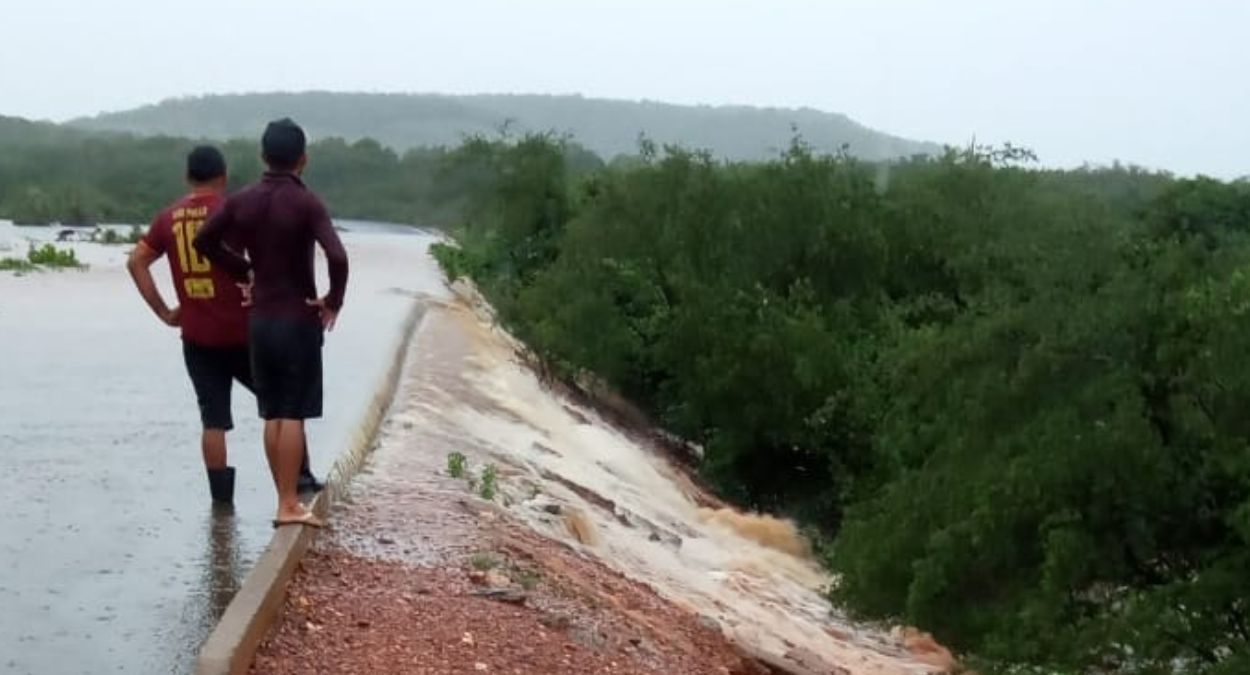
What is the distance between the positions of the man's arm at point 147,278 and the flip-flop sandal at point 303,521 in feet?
3.89

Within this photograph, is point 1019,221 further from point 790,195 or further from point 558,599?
point 558,599

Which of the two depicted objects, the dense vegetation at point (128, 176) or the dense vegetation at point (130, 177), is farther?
the dense vegetation at point (128, 176)

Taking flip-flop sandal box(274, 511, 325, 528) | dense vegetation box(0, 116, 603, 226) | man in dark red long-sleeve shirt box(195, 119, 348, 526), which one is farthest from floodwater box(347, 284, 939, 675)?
dense vegetation box(0, 116, 603, 226)

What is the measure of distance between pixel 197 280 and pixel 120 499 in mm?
2600

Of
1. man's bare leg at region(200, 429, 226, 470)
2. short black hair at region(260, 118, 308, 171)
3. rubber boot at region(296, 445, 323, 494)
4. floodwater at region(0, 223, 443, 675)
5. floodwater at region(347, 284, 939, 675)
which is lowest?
floodwater at region(347, 284, 939, 675)

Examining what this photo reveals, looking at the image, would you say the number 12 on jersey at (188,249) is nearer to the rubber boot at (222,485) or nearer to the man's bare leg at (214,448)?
the man's bare leg at (214,448)

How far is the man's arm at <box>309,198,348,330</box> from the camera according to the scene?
27.9 ft

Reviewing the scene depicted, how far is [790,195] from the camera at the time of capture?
33031mm

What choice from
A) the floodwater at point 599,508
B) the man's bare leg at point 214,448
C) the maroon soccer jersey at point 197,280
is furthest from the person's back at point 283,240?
→ the floodwater at point 599,508

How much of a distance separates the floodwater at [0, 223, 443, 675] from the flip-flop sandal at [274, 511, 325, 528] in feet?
0.69

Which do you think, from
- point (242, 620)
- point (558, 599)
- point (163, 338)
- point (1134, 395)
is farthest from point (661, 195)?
point (242, 620)

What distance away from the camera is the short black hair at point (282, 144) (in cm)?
848

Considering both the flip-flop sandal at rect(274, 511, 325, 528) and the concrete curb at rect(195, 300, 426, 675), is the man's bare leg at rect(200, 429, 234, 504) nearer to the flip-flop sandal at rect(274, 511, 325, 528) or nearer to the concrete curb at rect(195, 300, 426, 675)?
the concrete curb at rect(195, 300, 426, 675)

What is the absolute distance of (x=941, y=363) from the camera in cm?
1988
